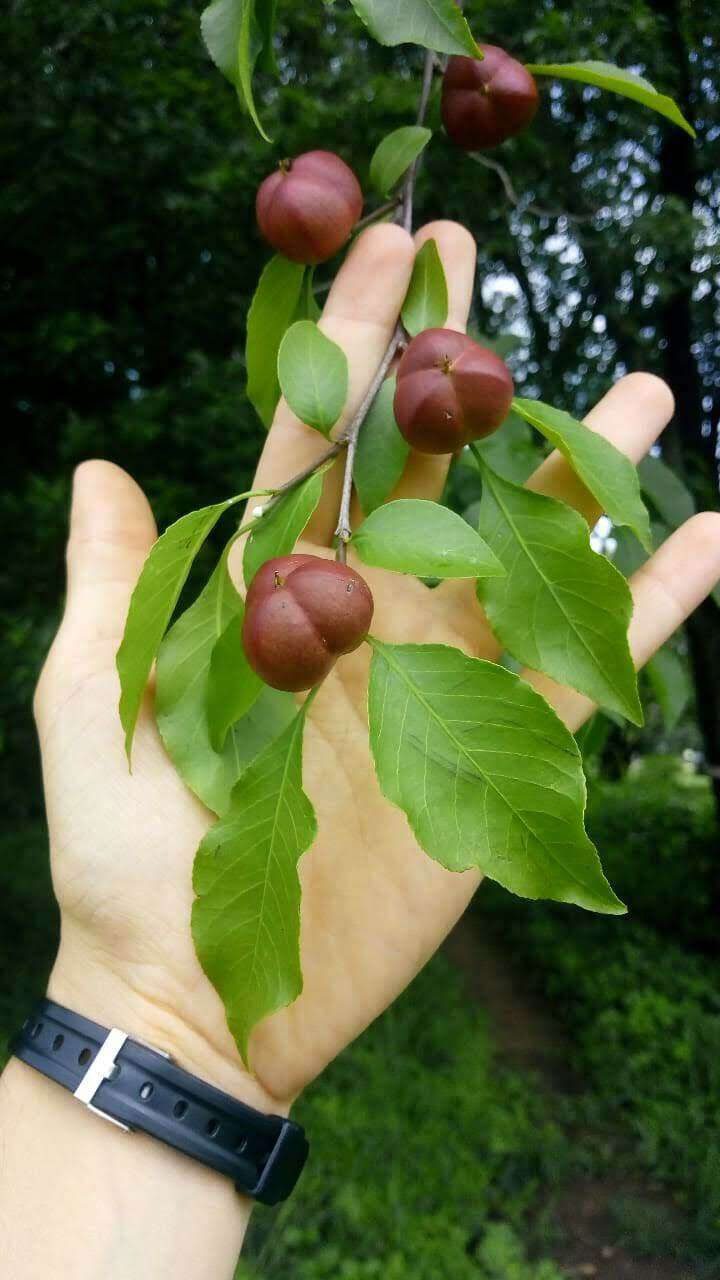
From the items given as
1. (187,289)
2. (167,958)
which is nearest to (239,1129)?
(167,958)

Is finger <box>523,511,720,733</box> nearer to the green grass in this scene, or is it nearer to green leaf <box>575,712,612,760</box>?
green leaf <box>575,712,612,760</box>

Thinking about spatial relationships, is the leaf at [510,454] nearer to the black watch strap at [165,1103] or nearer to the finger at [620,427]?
the finger at [620,427]

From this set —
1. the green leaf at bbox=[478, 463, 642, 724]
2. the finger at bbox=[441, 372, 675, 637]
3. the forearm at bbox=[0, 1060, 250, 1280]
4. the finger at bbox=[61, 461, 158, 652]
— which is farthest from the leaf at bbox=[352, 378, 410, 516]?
the forearm at bbox=[0, 1060, 250, 1280]

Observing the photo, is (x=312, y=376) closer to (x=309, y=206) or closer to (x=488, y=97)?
(x=309, y=206)

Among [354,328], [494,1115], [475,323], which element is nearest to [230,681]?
[354,328]

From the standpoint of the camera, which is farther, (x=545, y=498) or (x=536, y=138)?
(x=536, y=138)

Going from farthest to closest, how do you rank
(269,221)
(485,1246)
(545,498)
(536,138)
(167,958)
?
(485,1246) < (536,138) < (167,958) < (269,221) < (545,498)

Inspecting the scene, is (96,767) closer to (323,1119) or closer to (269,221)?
(269,221)
